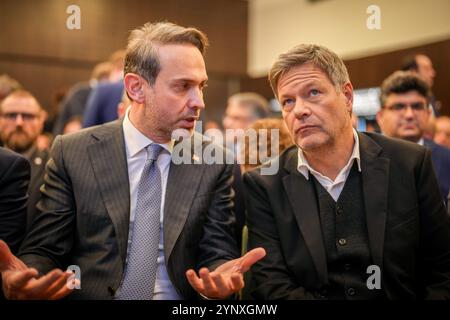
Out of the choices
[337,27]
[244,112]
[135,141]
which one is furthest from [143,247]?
[244,112]

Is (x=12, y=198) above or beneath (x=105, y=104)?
beneath

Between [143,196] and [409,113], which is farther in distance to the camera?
[409,113]

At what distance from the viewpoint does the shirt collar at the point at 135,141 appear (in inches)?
68.9

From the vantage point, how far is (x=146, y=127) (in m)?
1.78

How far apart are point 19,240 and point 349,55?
Result: 3.99 meters

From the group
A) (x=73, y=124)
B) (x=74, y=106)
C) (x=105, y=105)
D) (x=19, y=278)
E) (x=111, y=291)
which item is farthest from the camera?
(x=74, y=106)

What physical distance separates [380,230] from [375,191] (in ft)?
0.42

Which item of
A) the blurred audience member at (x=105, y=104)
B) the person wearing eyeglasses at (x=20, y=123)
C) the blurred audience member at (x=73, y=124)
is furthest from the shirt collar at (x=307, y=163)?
the blurred audience member at (x=73, y=124)

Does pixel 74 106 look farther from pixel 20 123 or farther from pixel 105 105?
pixel 105 105

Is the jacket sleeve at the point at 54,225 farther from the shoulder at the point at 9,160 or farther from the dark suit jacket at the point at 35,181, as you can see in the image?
the dark suit jacket at the point at 35,181

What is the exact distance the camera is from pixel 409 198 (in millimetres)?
1666

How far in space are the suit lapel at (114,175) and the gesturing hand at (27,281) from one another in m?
0.29

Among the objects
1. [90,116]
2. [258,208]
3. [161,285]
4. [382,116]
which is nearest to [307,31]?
[382,116]
